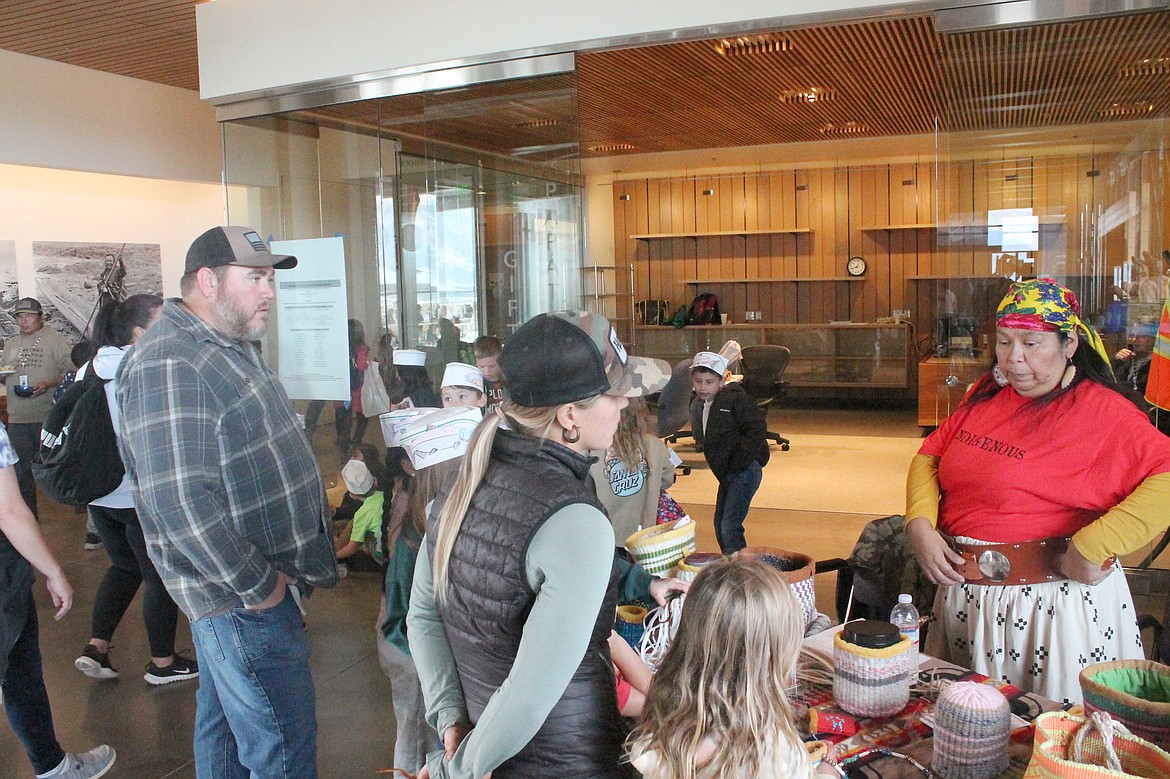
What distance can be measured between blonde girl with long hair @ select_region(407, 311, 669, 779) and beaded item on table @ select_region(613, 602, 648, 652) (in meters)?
0.65

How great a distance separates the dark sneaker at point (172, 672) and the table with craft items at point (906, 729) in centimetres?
320

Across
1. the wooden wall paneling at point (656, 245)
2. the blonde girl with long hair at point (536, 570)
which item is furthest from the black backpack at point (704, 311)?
the blonde girl with long hair at point (536, 570)

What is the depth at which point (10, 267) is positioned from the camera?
8797 mm

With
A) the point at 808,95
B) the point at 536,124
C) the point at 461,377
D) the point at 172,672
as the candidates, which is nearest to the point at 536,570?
the point at 461,377

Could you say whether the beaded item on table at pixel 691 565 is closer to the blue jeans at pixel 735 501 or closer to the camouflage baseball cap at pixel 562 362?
the camouflage baseball cap at pixel 562 362

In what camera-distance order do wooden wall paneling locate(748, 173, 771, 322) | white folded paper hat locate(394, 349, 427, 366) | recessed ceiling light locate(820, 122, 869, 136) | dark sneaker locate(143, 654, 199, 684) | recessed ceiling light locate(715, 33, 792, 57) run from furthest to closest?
wooden wall paneling locate(748, 173, 771, 322) → recessed ceiling light locate(820, 122, 869, 136) → recessed ceiling light locate(715, 33, 792, 57) → white folded paper hat locate(394, 349, 427, 366) → dark sneaker locate(143, 654, 199, 684)

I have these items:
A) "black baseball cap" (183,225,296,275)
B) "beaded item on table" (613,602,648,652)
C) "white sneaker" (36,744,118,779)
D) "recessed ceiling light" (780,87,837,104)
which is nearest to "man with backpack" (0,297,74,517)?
"white sneaker" (36,744,118,779)

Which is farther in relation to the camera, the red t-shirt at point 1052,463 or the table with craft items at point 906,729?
the red t-shirt at point 1052,463

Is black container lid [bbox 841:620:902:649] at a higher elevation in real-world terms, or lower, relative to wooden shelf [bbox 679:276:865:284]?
lower

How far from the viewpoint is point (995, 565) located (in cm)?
246

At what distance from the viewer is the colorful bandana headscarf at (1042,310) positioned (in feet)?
7.89

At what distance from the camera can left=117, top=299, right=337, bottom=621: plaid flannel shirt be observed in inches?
91.3

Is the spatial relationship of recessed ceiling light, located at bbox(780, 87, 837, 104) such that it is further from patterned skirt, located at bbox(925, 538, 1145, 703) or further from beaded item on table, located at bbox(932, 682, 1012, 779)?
beaded item on table, located at bbox(932, 682, 1012, 779)

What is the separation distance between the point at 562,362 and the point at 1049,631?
1.64 meters
